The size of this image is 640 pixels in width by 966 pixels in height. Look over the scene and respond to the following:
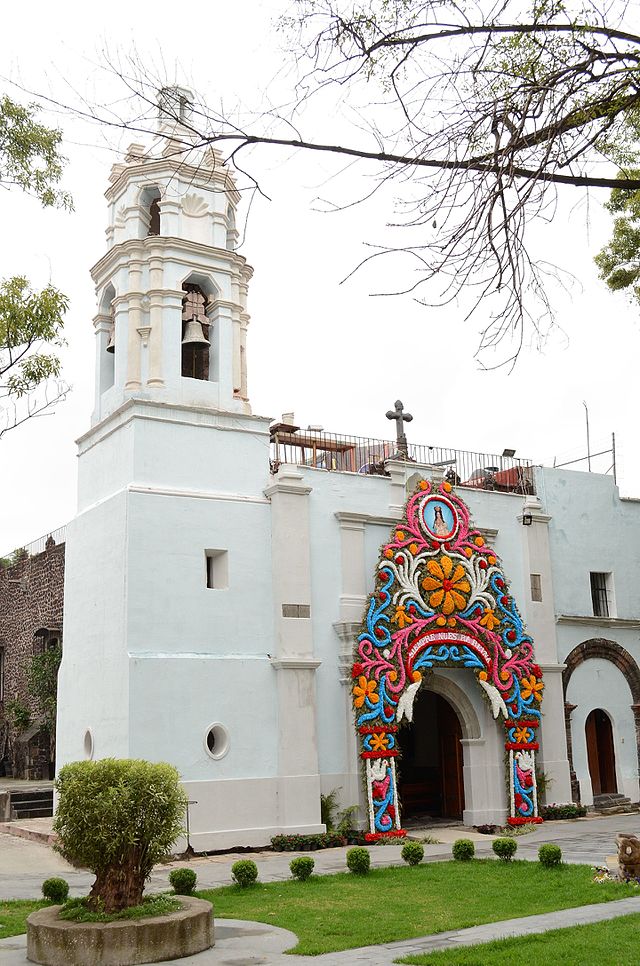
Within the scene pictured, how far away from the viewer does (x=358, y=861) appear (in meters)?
12.8

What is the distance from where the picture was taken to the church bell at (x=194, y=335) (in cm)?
1853

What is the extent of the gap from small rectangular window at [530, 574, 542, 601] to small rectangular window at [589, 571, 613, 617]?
6.38ft

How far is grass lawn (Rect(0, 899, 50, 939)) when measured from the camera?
9.74m

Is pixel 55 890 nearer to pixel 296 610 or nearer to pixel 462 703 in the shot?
pixel 296 610

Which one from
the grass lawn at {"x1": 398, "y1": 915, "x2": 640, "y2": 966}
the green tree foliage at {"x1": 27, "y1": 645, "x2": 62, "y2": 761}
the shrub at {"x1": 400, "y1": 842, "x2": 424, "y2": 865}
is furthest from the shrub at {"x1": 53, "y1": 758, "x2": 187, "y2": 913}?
the green tree foliage at {"x1": 27, "y1": 645, "x2": 62, "y2": 761}

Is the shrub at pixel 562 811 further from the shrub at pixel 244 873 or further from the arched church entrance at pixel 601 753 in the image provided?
the shrub at pixel 244 873

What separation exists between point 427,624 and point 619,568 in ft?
20.9

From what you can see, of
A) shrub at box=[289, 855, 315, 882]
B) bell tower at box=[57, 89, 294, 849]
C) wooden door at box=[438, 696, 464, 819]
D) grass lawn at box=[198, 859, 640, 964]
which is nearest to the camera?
→ grass lawn at box=[198, 859, 640, 964]

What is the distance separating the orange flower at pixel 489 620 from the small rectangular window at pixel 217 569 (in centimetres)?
523

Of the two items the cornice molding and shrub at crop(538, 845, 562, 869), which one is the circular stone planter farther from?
the cornice molding

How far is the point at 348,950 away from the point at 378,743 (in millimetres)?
8964

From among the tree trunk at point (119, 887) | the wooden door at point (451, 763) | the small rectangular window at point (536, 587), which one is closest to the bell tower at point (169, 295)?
the small rectangular window at point (536, 587)

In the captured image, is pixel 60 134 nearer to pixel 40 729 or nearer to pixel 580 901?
pixel 580 901

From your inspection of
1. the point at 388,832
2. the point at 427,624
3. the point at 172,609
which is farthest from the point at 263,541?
the point at 388,832
